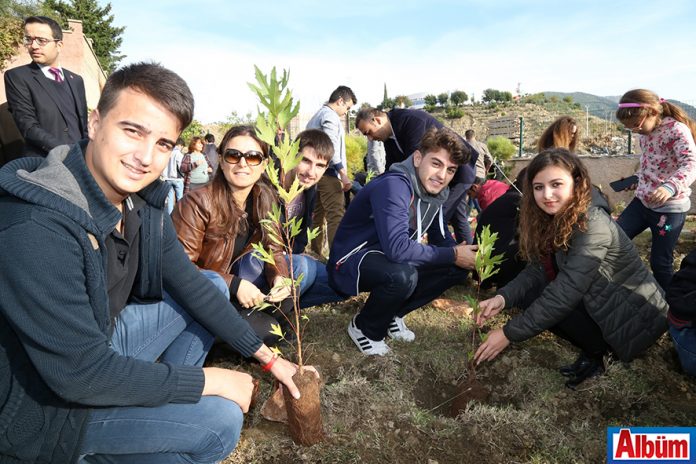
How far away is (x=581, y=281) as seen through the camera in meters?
2.50

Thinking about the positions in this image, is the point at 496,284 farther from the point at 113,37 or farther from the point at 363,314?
the point at 113,37

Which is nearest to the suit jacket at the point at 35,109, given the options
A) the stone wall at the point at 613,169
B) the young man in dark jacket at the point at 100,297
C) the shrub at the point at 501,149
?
the young man in dark jacket at the point at 100,297

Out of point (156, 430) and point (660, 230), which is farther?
point (660, 230)

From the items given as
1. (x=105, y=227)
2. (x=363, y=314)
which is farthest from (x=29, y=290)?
(x=363, y=314)

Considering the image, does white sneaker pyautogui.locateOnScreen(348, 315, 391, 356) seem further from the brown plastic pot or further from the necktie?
the necktie

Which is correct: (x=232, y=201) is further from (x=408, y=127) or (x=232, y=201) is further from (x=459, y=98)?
(x=459, y=98)

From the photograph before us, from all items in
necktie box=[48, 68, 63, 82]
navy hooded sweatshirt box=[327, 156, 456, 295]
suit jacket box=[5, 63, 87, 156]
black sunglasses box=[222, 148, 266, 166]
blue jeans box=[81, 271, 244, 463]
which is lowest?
blue jeans box=[81, 271, 244, 463]

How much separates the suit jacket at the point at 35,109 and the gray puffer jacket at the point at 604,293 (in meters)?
3.94

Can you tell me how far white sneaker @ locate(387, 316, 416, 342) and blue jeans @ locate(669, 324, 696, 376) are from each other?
1638mm

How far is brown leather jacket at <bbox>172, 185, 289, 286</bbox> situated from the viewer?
8.89 feet

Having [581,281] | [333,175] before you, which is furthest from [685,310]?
[333,175]

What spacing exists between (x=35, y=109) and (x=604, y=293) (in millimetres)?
4591

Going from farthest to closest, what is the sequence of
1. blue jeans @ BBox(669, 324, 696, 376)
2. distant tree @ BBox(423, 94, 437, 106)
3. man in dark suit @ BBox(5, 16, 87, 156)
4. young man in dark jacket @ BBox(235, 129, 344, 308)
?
distant tree @ BBox(423, 94, 437, 106) < man in dark suit @ BBox(5, 16, 87, 156) < young man in dark jacket @ BBox(235, 129, 344, 308) < blue jeans @ BBox(669, 324, 696, 376)

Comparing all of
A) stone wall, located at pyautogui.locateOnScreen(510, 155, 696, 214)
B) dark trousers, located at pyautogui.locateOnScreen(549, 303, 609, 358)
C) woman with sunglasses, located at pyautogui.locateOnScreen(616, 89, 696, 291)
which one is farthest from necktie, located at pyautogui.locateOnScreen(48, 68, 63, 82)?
stone wall, located at pyautogui.locateOnScreen(510, 155, 696, 214)
